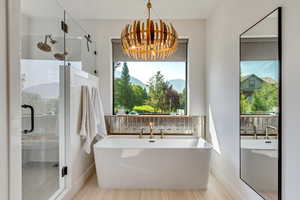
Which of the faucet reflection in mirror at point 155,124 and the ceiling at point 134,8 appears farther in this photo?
the faucet reflection in mirror at point 155,124

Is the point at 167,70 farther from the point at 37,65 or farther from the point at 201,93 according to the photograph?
the point at 37,65

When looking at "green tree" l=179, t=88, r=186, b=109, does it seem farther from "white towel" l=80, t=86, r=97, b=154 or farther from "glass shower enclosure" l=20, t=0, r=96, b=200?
"glass shower enclosure" l=20, t=0, r=96, b=200

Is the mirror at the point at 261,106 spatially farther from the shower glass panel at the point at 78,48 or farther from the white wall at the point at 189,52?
the shower glass panel at the point at 78,48

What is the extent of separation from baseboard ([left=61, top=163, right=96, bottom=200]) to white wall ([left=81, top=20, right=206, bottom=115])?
1.15 meters

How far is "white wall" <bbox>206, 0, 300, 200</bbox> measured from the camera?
1467 mm

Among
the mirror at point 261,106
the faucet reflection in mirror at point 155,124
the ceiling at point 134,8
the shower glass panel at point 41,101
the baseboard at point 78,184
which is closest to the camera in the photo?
the mirror at point 261,106

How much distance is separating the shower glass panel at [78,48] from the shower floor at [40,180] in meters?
1.26

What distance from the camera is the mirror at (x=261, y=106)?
1.67 meters

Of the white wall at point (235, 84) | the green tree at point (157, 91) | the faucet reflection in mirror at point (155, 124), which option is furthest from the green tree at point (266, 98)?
the green tree at point (157, 91)

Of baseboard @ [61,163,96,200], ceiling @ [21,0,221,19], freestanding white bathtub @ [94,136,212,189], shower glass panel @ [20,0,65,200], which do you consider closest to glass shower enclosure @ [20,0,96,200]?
shower glass panel @ [20,0,65,200]
